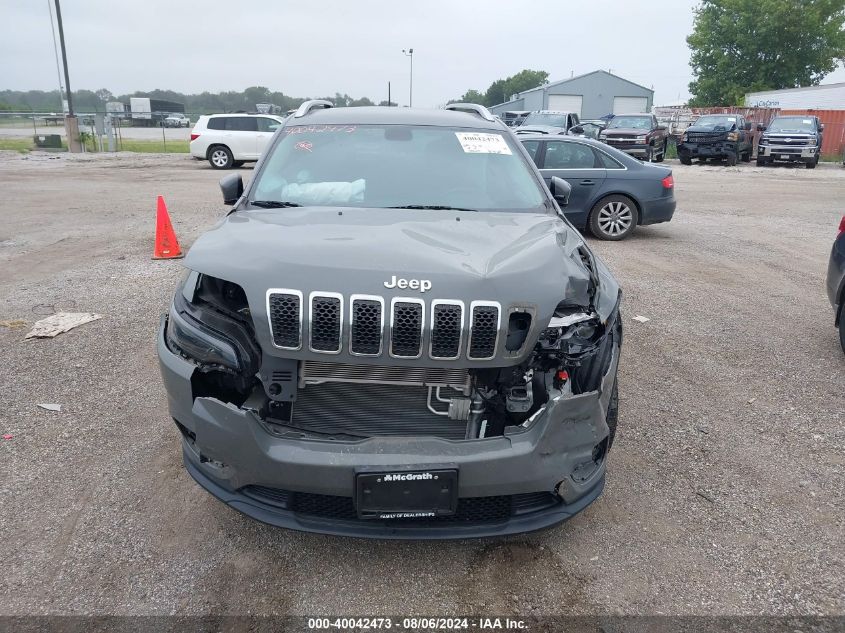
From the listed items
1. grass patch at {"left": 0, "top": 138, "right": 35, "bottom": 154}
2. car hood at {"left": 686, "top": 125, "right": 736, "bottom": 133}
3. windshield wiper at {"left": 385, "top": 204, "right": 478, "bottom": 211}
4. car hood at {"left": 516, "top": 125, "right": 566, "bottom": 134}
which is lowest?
windshield wiper at {"left": 385, "top": 204, "right": 478, "bottom": 211}

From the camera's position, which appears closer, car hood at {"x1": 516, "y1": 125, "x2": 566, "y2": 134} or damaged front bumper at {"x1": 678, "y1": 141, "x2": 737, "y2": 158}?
car hood at {"x1": 516, "y1": 125, "x2": 566, "y2": 134}

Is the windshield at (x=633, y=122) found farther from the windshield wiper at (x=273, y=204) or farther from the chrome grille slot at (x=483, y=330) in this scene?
the chrome grille slot at (x=483, y=330)

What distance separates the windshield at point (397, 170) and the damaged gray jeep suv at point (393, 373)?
508 millimetres

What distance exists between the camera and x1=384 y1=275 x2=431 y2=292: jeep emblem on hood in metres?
2.47

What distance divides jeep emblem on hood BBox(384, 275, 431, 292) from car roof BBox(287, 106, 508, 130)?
2087 mm

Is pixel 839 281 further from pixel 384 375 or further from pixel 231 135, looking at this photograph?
pixel 231 135

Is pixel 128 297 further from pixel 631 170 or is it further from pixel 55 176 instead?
pixel 55 176

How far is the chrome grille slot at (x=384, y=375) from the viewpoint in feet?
8.79

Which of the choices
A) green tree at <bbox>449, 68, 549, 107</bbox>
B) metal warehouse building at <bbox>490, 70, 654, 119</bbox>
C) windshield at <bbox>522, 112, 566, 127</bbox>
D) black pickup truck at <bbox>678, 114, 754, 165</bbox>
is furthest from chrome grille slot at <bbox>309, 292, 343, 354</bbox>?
green tree at <bbox>449, 68, 549, 107</bbox>

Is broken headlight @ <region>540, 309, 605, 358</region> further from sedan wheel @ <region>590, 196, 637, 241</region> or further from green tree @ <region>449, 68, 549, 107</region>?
green tree @ <region>449, 68, 549, 107</region>

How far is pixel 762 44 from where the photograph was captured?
4822cm

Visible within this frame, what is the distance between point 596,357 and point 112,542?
231 centimetres

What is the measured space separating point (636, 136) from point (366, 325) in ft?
77.3

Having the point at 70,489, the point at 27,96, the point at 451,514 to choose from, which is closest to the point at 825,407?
the point at 451,514
